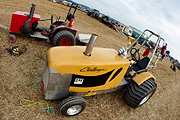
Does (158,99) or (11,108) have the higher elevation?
(158,99)

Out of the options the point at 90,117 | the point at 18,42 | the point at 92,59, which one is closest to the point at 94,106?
the point at 90,117

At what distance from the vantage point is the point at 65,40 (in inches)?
179

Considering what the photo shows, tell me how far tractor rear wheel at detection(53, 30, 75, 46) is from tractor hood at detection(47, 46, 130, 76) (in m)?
2.04

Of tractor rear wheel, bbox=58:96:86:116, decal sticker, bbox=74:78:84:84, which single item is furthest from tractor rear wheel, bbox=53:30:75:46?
tractor rear wheel, bbox=58:96:86:116

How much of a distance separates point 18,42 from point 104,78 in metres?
3.65

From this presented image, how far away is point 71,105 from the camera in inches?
89.2

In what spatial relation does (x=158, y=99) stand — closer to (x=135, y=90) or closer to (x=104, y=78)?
(x=135, y=90)

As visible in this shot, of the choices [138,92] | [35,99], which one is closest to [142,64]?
[138,92]

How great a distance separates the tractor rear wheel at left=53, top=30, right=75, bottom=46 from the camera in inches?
170

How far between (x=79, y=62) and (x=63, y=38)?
2.54 m

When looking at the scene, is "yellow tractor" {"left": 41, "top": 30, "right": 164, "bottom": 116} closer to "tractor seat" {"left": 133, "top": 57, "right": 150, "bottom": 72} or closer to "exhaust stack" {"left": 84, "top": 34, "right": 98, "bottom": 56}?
"exhaust stack" {"left": 84, "top": 34, "right": 98, "bottom": 56}

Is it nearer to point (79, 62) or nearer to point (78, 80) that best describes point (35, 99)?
point (78, 80)

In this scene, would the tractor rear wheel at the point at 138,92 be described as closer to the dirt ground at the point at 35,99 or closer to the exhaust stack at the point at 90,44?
the dirt ground at the point at 35,99

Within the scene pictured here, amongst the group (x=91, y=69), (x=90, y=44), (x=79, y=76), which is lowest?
(x=79, y=76)
